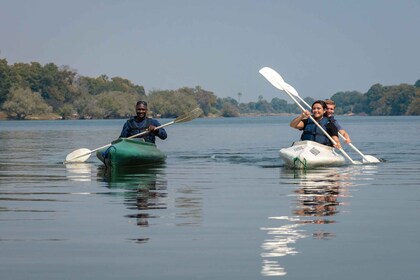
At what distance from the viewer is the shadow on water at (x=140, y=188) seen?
568 inches

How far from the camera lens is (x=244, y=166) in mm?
27500

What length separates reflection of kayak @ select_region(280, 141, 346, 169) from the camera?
81.3 feet

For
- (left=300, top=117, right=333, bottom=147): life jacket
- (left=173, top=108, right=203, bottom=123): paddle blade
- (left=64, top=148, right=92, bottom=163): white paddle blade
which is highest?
(left=173, top=108, right=203, bottom=123): paddle blade

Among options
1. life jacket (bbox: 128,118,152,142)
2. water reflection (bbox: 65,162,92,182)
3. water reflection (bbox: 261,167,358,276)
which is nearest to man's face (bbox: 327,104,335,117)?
water reflection (bbox: 261,167,358,276)

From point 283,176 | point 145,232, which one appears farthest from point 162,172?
point 145,232

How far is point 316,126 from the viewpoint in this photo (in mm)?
25562

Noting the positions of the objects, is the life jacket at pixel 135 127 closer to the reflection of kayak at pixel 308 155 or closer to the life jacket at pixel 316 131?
the reflection of kayak at pixel 308 155

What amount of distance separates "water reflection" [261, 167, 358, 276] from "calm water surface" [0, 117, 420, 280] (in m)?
0.02

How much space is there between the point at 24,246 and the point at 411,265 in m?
3.90

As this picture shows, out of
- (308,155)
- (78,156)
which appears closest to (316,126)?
(308,155)

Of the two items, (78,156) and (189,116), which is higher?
(189,116)

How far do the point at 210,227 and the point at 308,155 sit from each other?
39.6 feet

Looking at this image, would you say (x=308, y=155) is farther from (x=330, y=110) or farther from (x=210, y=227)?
(x=210, y=227)

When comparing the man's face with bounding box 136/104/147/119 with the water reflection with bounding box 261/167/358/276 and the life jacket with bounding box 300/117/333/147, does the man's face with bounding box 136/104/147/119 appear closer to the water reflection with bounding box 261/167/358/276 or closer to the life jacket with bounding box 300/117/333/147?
the life jacket with bounding box 300/117/333/147
